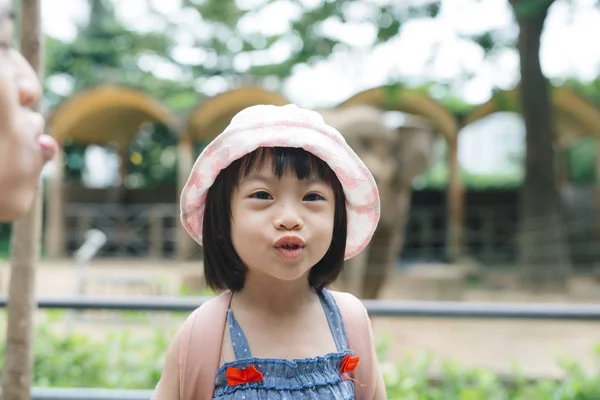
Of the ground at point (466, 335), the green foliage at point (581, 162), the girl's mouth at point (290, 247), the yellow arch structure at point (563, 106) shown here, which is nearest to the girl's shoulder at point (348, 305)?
the girl's mouth at point (290, 247)

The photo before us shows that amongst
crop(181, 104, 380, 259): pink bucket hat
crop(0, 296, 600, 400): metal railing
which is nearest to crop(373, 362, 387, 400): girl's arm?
crop(181, 104, 380, 259): pink bucket hat

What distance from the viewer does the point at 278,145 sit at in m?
1.14

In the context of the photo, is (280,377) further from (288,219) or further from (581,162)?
(581,162)

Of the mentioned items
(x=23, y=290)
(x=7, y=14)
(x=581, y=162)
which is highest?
(x=581, y=162)

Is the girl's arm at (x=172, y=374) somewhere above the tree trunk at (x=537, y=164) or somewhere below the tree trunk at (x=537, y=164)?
below

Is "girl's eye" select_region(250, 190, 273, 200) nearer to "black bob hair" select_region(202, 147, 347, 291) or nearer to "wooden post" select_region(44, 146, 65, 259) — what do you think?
"black bob hair" select_region(202, 147, 347, 291)

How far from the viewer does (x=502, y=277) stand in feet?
32.1

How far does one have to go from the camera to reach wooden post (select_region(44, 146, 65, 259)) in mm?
12562

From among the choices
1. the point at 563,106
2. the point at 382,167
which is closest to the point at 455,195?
the point at 563,106

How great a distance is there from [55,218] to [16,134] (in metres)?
12.3

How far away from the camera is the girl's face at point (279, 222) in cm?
112

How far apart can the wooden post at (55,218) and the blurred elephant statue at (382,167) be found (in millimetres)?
8556

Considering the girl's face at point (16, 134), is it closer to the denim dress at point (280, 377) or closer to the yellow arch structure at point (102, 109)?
the denim dress at point (280, 377)

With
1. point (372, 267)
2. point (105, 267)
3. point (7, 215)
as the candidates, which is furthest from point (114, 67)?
point (7, 215)
